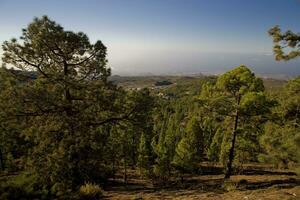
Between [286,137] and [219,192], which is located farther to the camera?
[219,192]

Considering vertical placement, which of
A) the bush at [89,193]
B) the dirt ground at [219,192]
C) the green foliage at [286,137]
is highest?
the green foliage at [286,137]

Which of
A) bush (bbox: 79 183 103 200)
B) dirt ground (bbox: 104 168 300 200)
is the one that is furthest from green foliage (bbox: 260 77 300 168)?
bush (bbox: 79 183 103 200)

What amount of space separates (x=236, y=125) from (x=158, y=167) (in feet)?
55.9

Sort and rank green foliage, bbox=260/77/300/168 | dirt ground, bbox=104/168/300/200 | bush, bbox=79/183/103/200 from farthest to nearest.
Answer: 1. green foliage, bbox=260/77/300/168
2. dirt ground, bbox=104/168/300/200
3. bush, bbox=79/183/103/200

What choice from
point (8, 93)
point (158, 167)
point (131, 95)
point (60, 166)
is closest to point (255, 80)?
point (131, 95)

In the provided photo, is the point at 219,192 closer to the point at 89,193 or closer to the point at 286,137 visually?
the point at 286,137

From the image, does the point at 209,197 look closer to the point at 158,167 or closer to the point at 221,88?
the point at 221,88

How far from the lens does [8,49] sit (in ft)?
40.4

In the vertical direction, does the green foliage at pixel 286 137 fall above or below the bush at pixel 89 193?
above

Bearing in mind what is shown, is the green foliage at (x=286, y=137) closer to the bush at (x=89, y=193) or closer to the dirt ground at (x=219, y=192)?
the dirt ground at (x=219, y=192)

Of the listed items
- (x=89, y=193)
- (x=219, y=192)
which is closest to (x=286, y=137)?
(x=219, y=192)

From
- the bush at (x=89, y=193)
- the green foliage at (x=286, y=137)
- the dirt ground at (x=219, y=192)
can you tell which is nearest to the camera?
the bush at (x=89, y=193)

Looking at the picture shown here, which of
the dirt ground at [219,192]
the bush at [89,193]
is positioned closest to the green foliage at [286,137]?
the dirt ground at [219,192]

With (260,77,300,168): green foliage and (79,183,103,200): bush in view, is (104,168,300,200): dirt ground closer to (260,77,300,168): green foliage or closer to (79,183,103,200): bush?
(79,183,103,200): bush
